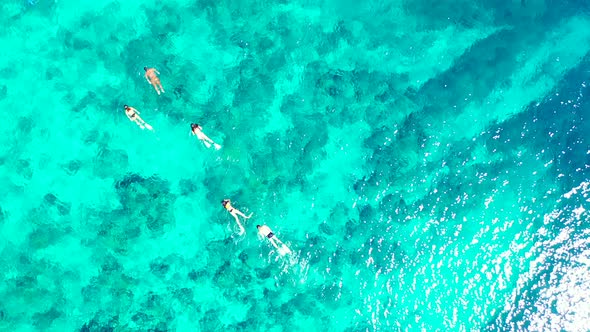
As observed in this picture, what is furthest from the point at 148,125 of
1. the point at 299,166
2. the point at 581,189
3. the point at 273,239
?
the point at 581,189

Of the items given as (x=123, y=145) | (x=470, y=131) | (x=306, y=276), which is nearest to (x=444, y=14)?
(x=470, y=131)

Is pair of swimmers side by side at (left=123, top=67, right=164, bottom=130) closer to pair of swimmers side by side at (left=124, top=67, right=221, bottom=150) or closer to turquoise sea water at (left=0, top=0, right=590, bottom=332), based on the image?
pair of swimmers side by side at (left=124, top=67, right=221, bottom=150)

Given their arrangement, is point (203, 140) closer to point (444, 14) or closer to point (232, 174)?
point (232, 174)

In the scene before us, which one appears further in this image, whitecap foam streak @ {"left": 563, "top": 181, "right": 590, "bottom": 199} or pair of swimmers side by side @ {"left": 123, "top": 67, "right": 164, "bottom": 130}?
whitecap foam streak @ {"left": 563, "top": 181, "right": 590, "bottom": 199}

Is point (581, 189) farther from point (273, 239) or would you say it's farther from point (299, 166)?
point (273, 239)

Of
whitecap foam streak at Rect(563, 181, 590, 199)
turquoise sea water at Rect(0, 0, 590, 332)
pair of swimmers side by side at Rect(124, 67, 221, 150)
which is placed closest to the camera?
turquoise sea water at Rect(0, 0, 590, 332)

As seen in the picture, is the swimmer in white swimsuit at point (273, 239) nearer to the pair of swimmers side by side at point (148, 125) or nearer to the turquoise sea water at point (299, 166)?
the turquoise sea water at point (299, 166)

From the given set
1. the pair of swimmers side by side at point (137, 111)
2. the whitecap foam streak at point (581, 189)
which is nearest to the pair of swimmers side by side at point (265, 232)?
the pair of swimmers side by side at point (137, 111)

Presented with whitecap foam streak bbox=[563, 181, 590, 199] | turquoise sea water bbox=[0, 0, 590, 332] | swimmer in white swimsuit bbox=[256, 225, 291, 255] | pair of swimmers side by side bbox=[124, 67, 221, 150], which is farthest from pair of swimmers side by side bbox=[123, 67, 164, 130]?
whitecap foam streak bbox=[563, 181, 590, 199]
